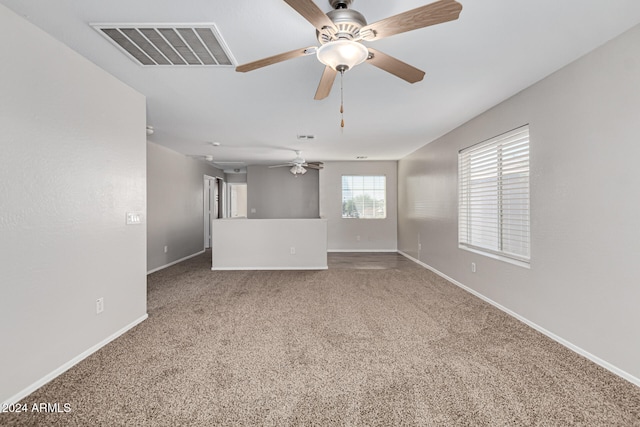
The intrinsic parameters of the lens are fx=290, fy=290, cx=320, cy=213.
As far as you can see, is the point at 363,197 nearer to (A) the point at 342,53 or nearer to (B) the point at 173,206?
(B) the point at 173,206

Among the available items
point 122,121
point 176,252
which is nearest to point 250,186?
point 176,252

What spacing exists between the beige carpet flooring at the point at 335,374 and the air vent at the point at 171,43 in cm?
240

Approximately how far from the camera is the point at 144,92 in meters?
3.03

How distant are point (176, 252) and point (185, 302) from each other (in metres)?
3.02

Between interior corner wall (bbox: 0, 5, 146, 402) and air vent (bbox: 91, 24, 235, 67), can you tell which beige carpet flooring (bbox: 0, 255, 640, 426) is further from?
air vent (bbox: 91, 24, 235, 67)

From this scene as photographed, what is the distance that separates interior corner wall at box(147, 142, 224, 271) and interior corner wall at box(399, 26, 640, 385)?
5587mm

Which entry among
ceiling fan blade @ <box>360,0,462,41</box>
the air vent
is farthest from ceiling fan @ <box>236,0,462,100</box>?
the air vent

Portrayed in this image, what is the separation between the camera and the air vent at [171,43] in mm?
1952

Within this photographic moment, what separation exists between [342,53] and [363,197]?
653cm

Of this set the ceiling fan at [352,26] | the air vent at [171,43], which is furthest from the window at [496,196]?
the air vent at [171,43]

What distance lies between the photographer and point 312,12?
135 cm

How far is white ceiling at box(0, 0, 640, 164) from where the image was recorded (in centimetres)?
179

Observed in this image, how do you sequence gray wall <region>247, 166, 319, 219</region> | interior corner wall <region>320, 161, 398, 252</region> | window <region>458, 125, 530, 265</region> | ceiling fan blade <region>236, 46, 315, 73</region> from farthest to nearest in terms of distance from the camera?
1. gray wall <region>247, 166, 319, 219</region>
2. interior corner wall <region>320, 161, 398, 252</region>
3. window <region>458, 125, 530, 265</region>
4. ceiling fan blade <region>236, 46, 315, 73</region>

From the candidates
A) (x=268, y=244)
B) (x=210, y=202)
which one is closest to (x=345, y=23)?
(x=268, y=244)
